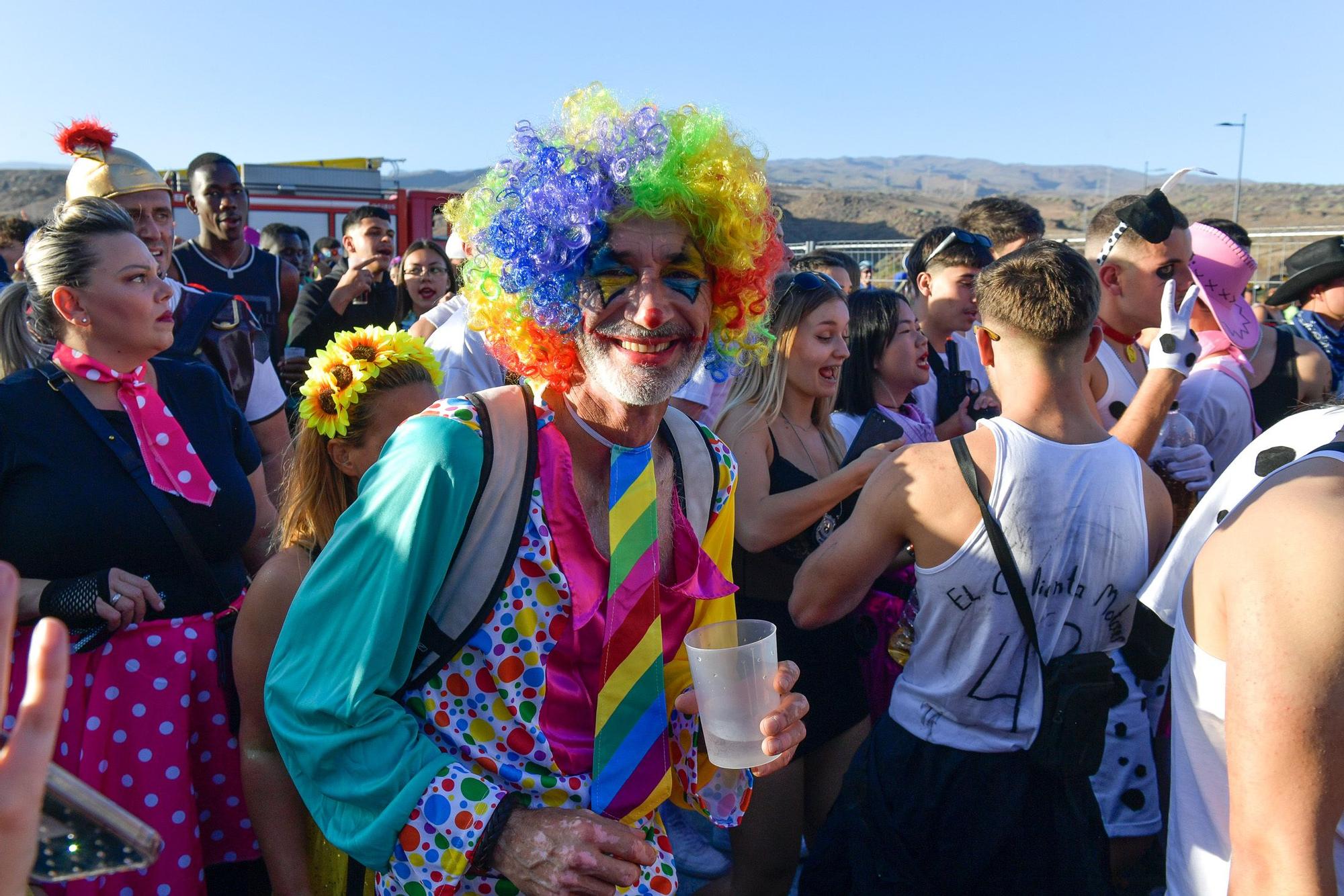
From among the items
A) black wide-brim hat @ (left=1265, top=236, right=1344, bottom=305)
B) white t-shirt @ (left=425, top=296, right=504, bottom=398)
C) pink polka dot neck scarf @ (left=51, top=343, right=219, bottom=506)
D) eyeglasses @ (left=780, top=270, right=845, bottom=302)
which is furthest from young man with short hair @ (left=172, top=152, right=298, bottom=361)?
black wide-brim hat @ (left=1265, top=236, right=1344, bottom=305)

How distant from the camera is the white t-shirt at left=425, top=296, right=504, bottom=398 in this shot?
171 inches

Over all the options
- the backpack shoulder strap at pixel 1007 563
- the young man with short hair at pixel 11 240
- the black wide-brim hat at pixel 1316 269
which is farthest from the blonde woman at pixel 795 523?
the young man with short hair at pixel 11 240

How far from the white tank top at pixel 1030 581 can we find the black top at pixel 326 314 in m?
4.68

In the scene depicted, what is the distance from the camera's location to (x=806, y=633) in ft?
11.2

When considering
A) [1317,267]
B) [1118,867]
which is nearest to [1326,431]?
[1118,867]

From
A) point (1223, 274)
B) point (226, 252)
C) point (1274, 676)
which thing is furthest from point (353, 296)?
point (1274, 676)

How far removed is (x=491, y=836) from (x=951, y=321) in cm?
382

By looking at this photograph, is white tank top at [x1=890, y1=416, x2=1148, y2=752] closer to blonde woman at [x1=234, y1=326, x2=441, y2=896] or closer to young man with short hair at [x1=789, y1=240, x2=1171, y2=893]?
young man with short hair at [x1=789, y1=240, x2=1171, y2=893]

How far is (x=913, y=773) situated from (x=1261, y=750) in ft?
Answer: 4.01

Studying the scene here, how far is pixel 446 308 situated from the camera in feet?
16.8

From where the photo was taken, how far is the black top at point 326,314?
655 cm

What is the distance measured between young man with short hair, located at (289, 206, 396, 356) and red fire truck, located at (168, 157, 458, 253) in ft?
38.3

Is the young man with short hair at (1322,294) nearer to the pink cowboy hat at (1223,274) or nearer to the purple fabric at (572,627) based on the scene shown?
the pink cowboy hat at (1223,274)

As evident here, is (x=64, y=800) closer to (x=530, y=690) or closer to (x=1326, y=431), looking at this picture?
(x=530, y=690)
